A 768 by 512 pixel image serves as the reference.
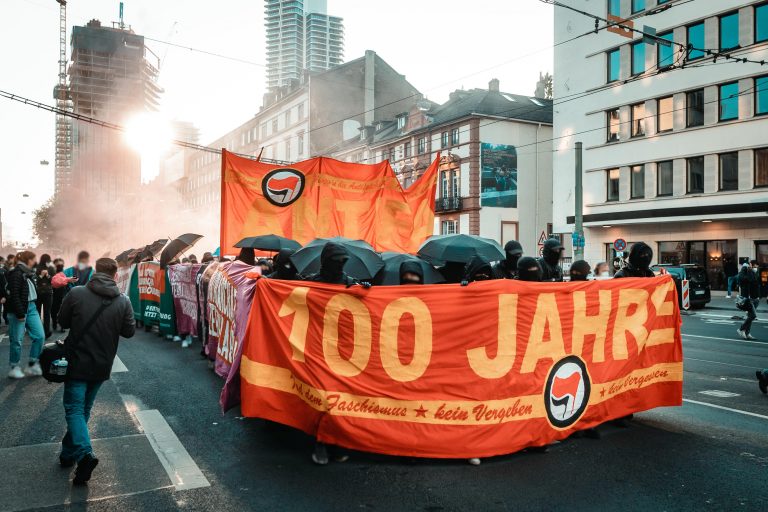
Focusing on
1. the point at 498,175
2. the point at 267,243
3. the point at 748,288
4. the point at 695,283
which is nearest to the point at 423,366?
the point at 267,243

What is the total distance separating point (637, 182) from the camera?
3080cm

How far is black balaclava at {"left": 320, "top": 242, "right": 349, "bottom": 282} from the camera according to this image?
5273mm

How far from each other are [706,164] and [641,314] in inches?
979

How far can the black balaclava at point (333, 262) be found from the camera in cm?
527

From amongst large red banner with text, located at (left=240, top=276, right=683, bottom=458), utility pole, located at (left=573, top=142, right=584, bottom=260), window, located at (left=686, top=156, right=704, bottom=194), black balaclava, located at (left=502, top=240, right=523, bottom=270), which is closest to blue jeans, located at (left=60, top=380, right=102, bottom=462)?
large red banner with text, located at (left=240, top=276, right=683, bottom=458)

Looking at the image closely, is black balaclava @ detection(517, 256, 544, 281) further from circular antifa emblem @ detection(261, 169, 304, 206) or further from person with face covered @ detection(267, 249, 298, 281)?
circular antifa emblem @ detection(261, 169, 304, 206)

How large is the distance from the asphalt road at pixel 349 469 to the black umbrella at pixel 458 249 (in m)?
2.47

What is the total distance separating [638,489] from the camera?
14.5ft

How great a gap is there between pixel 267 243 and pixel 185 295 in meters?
2.41

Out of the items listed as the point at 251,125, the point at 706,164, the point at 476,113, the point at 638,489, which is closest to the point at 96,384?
the point at 638,489

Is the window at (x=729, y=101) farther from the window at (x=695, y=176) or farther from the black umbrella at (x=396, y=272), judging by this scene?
the black umbrella at (x=396, y=272)

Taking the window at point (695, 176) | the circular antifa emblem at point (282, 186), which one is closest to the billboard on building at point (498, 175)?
the window at point (695, 176)

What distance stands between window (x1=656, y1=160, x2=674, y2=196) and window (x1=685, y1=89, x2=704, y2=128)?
6.90 ft

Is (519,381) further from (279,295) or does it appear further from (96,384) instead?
(96,384)
